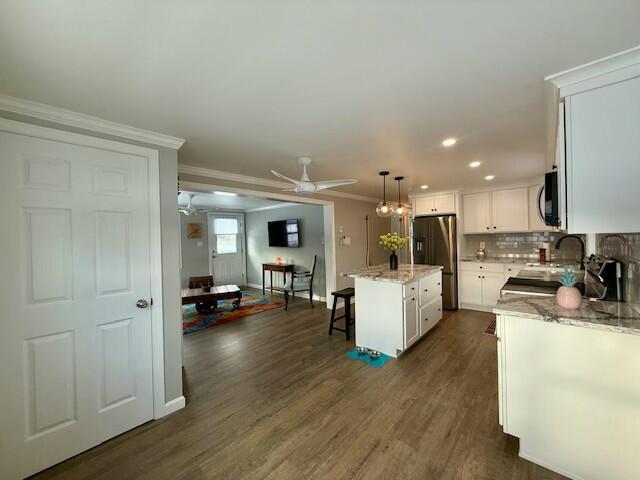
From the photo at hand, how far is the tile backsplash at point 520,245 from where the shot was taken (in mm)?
4363

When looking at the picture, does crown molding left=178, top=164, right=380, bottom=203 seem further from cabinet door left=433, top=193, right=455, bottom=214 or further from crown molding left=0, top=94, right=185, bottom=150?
cabinet door left=433, top=193, right=455, bottom=214

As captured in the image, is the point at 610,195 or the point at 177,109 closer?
the point at 610,195

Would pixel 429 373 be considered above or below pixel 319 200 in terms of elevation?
below

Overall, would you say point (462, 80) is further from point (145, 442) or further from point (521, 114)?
point (145, 442)

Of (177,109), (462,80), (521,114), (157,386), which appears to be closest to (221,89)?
(177,109)

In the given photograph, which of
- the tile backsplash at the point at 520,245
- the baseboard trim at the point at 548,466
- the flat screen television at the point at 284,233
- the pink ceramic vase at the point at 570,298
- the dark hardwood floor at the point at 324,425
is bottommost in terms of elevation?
the dark hardwood floor at the point at 324,425

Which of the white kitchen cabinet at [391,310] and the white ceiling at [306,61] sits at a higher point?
the white ceiling at [306,61]

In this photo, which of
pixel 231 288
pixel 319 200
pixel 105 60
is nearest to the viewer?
pixel 105 60

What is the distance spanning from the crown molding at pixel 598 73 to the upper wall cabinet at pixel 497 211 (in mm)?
3590

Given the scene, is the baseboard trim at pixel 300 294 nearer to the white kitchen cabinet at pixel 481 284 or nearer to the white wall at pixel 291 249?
the white wall at pixel 291 249

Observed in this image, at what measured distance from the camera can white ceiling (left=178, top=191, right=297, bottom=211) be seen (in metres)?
5.38

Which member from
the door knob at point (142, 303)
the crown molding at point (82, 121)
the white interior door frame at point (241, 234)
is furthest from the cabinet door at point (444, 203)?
the white interior door frame at point (241, 234)

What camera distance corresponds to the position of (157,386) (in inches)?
81.7

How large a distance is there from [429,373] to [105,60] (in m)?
3.35
